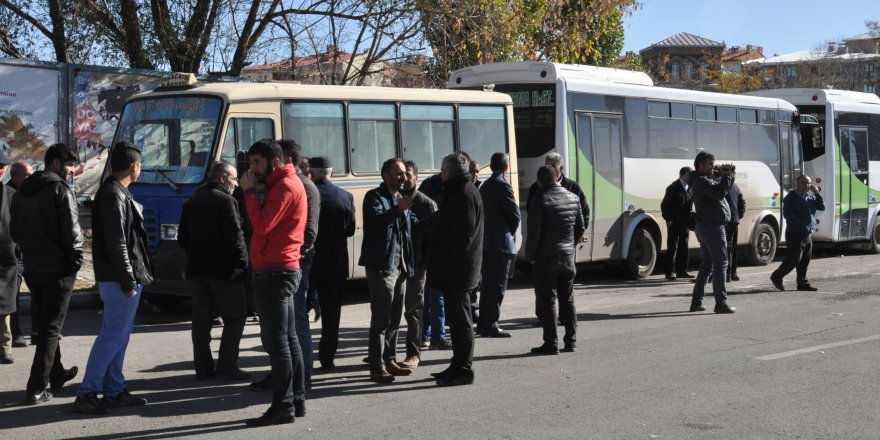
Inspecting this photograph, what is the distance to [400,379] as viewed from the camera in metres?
8.63

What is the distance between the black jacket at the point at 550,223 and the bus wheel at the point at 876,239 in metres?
14.9

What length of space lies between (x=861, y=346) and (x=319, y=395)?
5.44m

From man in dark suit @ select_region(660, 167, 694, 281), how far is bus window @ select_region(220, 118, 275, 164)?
22.7 feet

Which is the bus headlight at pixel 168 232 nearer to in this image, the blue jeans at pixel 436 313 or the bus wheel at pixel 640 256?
the blue jeans at pixel 436 313

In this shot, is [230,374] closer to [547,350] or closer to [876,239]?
[547,350]

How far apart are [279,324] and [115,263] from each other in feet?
4.09

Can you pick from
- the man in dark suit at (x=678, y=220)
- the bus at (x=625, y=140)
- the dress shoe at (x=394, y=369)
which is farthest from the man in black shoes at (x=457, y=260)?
the man in dark suit at (x=678, y=220)

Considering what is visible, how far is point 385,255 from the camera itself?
325 inches

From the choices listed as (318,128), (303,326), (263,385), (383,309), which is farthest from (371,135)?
(303,326)

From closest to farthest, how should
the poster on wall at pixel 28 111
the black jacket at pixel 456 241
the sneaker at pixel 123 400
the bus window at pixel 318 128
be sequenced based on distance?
the sneaker at pixel 123 400
the black jacket at pixel 456 241
the bus window at pixel 318 128
the poster on wall at pixel 28 111

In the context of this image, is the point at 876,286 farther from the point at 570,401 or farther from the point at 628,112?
the point at 570,401

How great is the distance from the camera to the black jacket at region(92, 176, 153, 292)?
708 centimetres

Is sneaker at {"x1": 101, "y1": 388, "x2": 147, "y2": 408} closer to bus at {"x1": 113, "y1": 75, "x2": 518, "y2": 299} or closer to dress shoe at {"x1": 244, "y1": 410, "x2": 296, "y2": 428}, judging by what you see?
dress shoe at {"x1": 244, "y1": 410, "x2": 296, "y2": 428}

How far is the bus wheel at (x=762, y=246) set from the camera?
19234 millimetres
